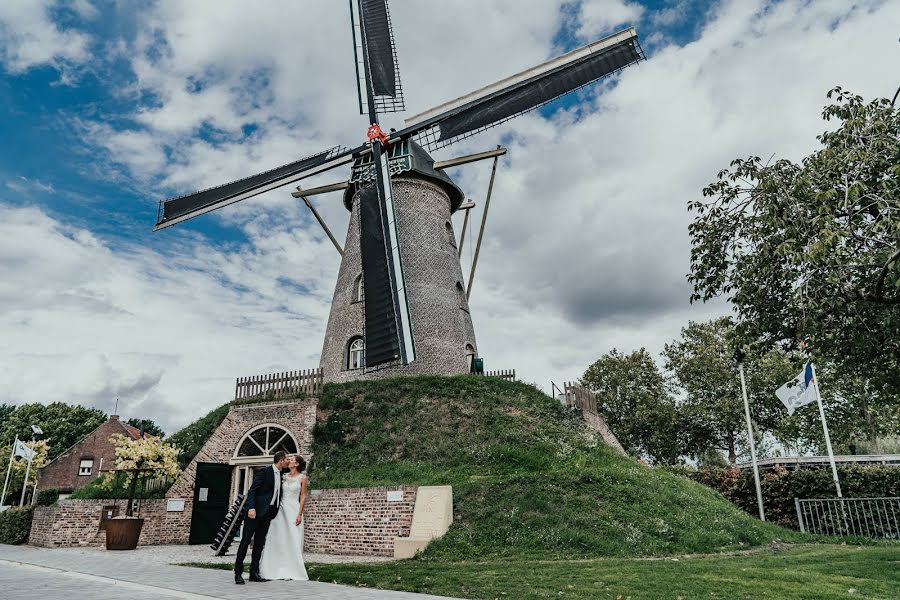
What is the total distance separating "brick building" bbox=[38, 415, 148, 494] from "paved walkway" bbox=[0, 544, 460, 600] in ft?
123

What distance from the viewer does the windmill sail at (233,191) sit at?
22875 mm

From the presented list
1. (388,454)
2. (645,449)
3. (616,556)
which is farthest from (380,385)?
(645,449)

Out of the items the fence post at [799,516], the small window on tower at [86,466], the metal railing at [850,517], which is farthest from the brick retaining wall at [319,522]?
the small window on tower at [86,466]

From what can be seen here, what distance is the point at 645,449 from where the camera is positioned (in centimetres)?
3784

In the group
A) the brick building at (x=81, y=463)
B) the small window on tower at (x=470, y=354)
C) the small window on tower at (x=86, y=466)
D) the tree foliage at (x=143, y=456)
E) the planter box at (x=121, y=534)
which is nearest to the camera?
the planter box at (x=121, y=534)

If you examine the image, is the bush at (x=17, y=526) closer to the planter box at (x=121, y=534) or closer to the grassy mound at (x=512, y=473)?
the planter box at (x=121, y=534)

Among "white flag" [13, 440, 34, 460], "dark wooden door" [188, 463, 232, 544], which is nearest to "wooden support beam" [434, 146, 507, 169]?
"dark wooden door" [188, 463, 232, 544]

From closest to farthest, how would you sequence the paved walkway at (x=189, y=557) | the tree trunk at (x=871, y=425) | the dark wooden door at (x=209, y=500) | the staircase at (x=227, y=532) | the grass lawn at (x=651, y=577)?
the grass lawn at (x=651, y=577), the paved walkway at (x=189, y=557), the staircase at (x=227, y=532), the dark wooden door at (x=209, y=500), the tree trunk at (x=871, y=425)

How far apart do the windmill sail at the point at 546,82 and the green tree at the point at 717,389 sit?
18144 millimetres

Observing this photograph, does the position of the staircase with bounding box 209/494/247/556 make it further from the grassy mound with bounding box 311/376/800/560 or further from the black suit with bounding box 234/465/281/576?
the black suit with bounding box 234/465/281/576

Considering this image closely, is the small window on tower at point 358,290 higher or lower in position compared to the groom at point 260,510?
higher

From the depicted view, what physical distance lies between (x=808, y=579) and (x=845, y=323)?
4.07 m

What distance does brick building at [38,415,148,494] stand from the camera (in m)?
41.3

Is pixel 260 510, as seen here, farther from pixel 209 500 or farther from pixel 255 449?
pixel 255 449
